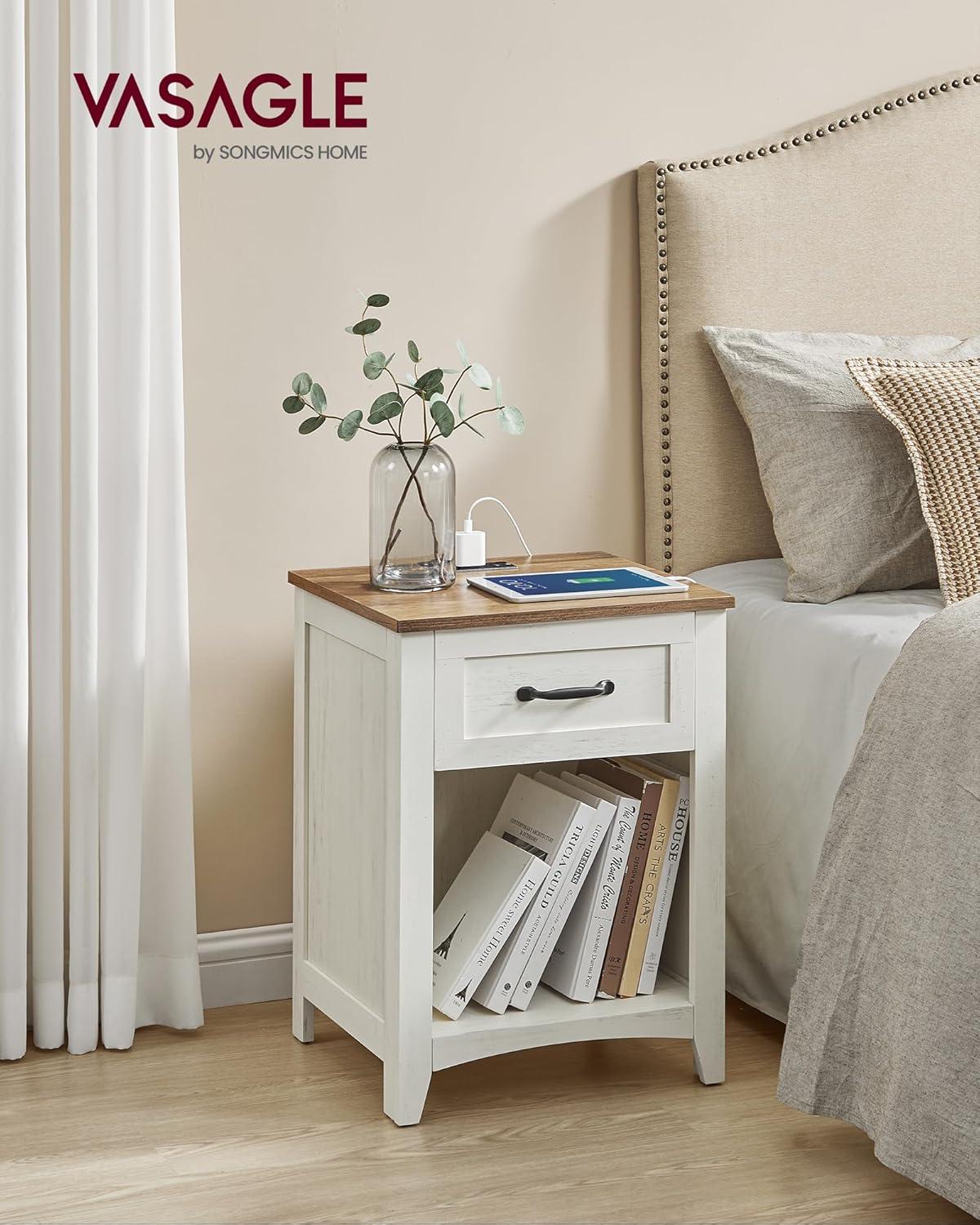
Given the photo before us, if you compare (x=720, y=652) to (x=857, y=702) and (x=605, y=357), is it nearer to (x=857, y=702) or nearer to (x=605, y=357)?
(x=857, y=702)

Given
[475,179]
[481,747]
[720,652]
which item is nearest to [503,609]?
[481,747]

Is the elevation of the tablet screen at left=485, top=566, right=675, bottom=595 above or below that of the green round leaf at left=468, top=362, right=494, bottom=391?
below

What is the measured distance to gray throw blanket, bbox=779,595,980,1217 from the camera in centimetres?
146

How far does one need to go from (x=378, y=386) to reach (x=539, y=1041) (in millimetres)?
939

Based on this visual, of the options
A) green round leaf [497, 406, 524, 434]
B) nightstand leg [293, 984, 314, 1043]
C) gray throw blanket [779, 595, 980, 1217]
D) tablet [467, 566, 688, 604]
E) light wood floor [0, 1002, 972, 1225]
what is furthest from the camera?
nightstand leg [293, 984, 314, 1043]

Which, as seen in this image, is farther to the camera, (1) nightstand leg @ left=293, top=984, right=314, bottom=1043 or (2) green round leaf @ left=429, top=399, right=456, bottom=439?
(1) nightstand leg @ left=293, top=984, right=314, bottom=1043

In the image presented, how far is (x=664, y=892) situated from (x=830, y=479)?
2.03 ft

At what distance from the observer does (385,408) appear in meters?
1.83

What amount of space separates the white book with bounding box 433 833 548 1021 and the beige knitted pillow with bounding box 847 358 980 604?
0.64 meters

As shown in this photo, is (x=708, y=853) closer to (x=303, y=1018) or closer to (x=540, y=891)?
(x=540, y=891)

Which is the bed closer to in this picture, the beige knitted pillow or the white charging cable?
the beige knitted pillow

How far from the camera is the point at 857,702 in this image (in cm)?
184

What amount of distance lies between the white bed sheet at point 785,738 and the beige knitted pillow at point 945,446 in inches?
3.2

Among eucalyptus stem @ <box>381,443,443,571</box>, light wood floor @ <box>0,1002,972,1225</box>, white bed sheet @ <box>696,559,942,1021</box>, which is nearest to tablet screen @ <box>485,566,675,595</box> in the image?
eucalyptus stem @ <box>381,443,443,571</box>
